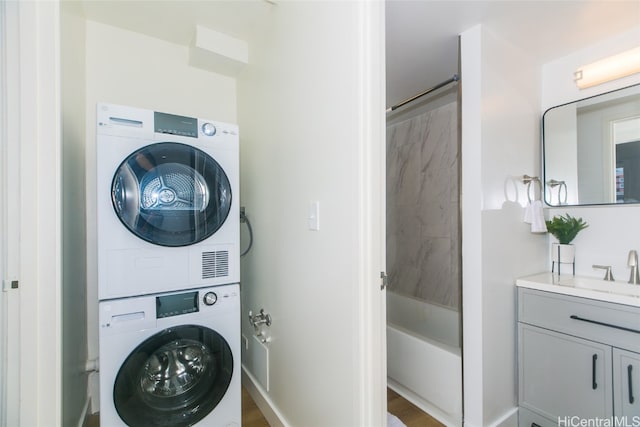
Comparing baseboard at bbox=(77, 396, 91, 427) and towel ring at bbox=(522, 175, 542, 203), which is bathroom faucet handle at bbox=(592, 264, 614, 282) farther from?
baseboard at bbox=(77, 396, 91, 427)

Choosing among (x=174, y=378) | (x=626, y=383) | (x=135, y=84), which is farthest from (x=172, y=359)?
(x=626, y=383)

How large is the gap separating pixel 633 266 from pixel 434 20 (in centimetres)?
176

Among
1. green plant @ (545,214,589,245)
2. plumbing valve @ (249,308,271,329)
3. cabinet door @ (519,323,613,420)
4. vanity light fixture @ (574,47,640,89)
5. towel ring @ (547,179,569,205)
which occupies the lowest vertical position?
cabinet door @ (519,323,613,420)

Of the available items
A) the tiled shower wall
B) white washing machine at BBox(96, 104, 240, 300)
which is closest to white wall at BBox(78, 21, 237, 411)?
white washing machine at BBox(96, 104, 240, 300)

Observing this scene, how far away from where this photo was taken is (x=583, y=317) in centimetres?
142

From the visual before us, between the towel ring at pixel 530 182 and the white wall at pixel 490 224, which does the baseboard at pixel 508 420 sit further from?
the towel ring at pixel 530 182

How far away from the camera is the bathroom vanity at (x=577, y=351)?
1.30 m

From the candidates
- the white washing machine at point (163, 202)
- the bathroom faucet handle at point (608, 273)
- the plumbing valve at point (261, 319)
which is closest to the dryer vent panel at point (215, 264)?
the white washing machine at point (163, 202)

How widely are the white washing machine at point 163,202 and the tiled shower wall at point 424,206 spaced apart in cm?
162

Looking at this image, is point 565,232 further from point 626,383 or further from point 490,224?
point 626,383

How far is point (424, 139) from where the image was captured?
244cm

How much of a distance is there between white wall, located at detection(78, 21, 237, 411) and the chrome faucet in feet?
8.89

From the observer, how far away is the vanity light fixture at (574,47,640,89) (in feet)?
5.16

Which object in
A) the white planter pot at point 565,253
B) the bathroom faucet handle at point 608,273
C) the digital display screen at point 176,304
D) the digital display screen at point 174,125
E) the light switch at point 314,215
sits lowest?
the digital display screen at point 176,304
